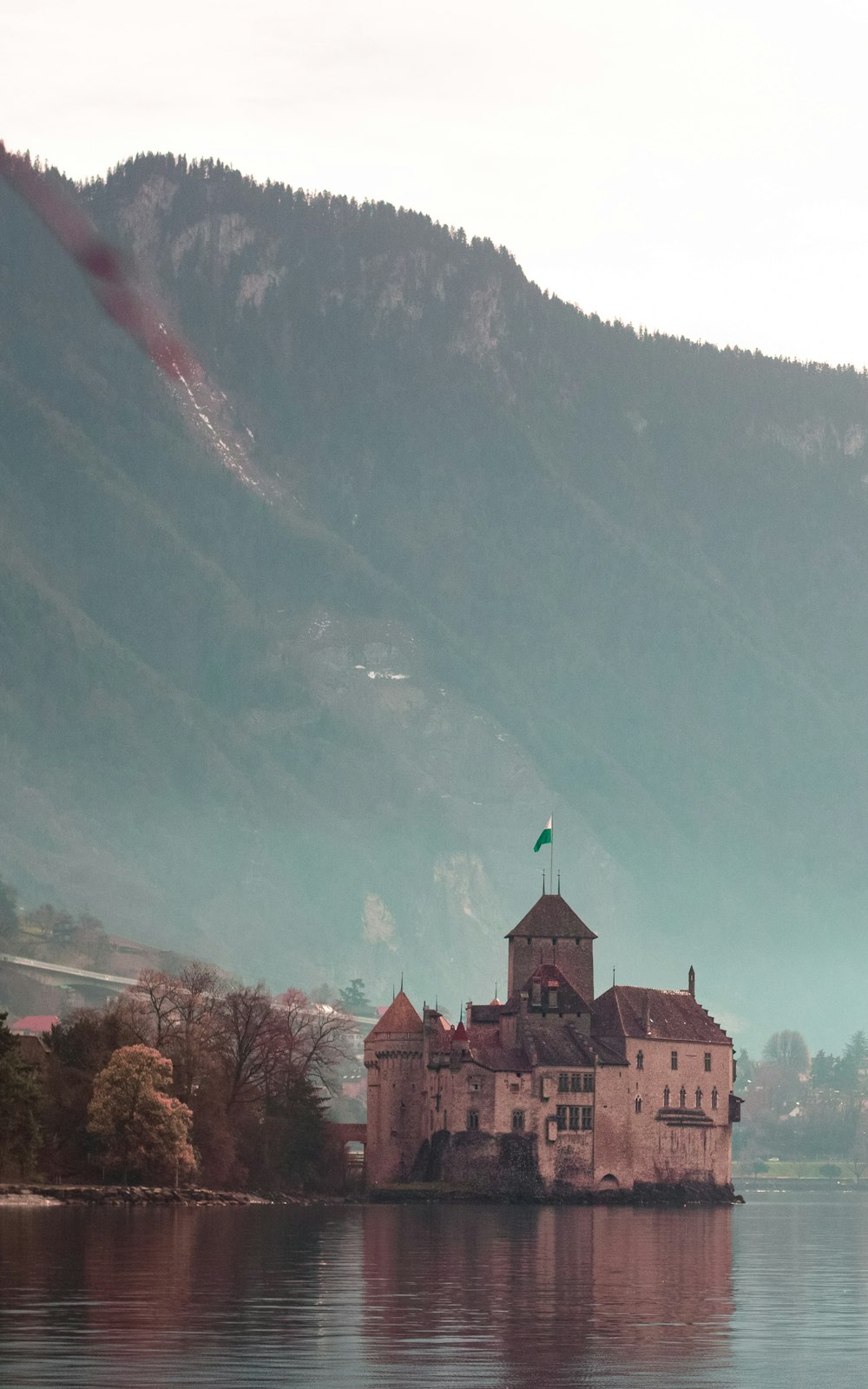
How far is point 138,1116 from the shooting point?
13812 centimetres

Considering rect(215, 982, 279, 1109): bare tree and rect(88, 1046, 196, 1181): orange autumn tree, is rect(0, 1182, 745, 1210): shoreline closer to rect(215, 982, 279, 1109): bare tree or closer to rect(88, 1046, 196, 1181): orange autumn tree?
rect(88, 1046, 196, 1181): orange autumn tree

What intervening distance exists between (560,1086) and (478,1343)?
12533cm

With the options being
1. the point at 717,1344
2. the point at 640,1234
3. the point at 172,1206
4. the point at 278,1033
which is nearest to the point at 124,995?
the point at 278,1033

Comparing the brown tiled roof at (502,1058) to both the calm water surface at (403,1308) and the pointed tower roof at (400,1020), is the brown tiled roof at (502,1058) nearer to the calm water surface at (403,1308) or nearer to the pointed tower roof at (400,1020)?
the pointed tower roof at (400,1020)

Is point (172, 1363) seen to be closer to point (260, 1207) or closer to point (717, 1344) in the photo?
point (717, 1344)

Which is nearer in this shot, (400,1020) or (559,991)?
(559,991)

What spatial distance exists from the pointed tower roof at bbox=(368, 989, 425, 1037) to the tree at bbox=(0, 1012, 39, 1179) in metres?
70.6

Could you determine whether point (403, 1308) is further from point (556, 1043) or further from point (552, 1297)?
point (556, 1043)

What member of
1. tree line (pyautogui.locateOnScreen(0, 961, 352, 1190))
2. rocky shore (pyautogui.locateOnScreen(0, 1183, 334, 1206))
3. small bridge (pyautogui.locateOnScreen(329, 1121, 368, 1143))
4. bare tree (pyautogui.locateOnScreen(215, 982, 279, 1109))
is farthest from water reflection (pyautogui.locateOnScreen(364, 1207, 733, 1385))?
small bridge (pyautogui.locateOnScreen(329, 1121, 368, 1143))

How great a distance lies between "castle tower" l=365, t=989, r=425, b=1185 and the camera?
191 metres

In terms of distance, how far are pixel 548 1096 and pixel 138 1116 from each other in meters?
54.8

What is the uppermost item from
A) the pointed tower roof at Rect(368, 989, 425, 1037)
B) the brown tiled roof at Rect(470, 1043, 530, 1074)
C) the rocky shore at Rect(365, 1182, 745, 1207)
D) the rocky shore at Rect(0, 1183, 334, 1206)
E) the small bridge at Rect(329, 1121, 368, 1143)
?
the pointed tower roof at Rect(368, 989, 425, 1037)

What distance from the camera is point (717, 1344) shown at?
65.1m

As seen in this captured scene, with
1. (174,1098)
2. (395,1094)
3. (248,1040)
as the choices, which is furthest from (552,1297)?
(395,1094)
